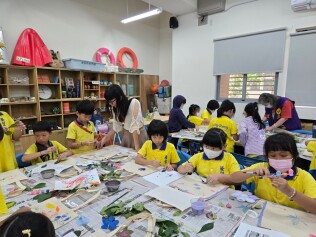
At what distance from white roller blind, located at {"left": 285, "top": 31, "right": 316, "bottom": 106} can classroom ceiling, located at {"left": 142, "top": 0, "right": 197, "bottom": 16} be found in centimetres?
231

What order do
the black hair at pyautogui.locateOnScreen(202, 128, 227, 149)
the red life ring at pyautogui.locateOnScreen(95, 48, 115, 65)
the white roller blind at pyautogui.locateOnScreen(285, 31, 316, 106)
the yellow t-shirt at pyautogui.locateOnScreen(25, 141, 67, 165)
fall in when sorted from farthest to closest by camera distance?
the red life ring at pyautogui.locateOnScreen(95, 48, 115, 65) < the white roller blind at pyautogui.locateOnScreen(285, 31, 316, 106) < the yellow t-shirt at pyautogui.locateOnScreen(25, 141, 67, 165) < the black hair at pyautogui.locateOnScreen(202, 128, 227, 149)

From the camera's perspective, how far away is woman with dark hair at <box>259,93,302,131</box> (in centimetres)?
317

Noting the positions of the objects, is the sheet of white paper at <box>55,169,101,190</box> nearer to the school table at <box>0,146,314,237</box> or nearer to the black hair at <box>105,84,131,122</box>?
the school table at <box>0,146,314,237</box>

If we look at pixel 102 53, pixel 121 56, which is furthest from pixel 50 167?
pixel 121 56

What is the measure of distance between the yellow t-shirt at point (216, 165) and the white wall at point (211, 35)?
3329mm

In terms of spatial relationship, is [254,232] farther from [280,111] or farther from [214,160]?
[280,111]

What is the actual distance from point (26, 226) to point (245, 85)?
4.89 meters

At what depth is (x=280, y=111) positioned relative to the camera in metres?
3.27

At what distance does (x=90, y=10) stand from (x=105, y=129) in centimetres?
316

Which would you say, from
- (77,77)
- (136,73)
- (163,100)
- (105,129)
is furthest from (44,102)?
(163,100)

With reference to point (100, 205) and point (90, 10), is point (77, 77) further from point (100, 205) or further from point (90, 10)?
point (100, 205)

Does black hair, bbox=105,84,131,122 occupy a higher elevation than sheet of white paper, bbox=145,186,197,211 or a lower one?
higher

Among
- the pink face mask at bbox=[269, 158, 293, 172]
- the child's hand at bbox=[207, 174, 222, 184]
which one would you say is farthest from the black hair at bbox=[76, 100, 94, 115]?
the pink face mask at bbox=[269, 158, 293, 172]

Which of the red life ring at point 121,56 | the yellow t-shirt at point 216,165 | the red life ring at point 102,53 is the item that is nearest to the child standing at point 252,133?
the yellow t-shirt at point 216,165
